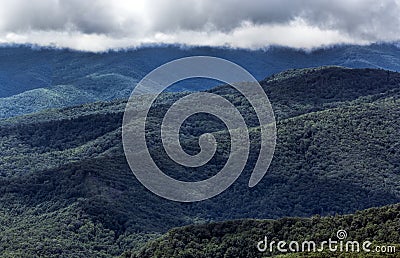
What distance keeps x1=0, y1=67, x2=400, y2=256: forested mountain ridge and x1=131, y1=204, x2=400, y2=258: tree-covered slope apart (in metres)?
15.2

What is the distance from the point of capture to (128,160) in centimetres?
7906

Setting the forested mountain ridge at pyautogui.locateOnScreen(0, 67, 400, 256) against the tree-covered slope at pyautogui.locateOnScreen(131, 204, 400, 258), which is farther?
the forested mountain ridge at pyautogui.locateOnScreen(0, 67, 400, 256)

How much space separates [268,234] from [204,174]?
36096 mm

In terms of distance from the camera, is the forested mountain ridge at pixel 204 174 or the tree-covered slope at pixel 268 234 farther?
the forested mountain ridge at pixel 204 174

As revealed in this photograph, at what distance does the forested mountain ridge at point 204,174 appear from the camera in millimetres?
67562

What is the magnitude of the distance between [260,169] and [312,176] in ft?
24.9

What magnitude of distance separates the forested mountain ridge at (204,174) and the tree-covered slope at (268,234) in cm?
1519

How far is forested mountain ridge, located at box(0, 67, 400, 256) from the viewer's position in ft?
222

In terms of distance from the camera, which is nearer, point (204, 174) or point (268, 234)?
point (268, 234)

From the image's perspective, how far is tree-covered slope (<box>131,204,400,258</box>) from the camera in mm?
42781

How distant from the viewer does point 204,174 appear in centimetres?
8331

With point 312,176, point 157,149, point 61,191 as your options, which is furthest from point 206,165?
point 61,191

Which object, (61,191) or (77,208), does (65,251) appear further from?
(61,191)

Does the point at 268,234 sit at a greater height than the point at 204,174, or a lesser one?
greater
